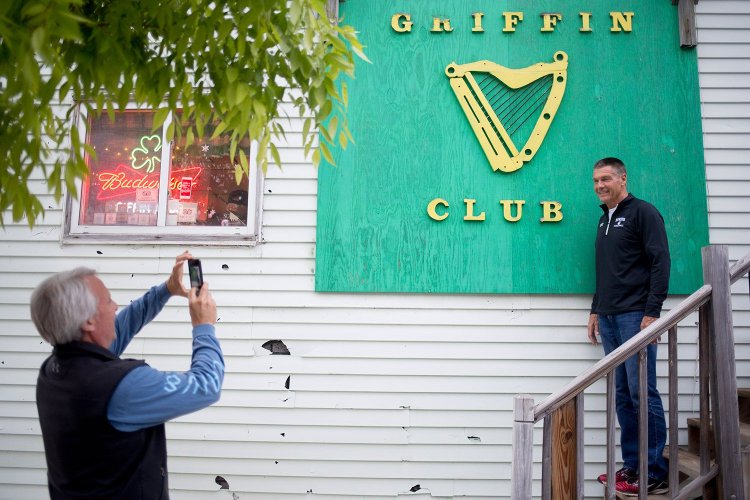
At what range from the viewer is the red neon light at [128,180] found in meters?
4.63

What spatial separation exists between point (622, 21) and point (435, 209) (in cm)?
210

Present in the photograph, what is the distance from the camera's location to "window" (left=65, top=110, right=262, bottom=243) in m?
4.50

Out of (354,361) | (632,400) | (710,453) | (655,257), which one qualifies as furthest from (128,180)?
(710,453)

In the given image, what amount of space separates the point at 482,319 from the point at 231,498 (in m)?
2.28

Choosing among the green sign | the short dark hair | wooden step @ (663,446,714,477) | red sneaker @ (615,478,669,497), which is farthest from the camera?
the green sign

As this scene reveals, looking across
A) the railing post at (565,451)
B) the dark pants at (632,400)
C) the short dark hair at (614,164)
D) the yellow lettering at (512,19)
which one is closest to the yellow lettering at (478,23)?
the yellow lettering at (512,19)

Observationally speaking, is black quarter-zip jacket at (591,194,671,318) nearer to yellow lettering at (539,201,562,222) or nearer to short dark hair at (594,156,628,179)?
short dark hair at (594,156,628,179)

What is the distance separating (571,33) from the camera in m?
4.52

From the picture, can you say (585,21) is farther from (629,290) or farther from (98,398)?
(98,398)

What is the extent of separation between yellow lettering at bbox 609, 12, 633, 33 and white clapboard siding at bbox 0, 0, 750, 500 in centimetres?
56

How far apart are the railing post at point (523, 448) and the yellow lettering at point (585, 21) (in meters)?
3.10

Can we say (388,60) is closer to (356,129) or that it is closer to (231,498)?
(356,129)

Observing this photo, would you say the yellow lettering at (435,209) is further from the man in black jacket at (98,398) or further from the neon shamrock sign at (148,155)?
the man in black jacket at (98,398)

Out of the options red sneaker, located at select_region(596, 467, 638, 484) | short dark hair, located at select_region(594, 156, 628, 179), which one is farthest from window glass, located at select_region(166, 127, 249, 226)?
red sneaker, located at select_region(596, 467, 638, 484)
